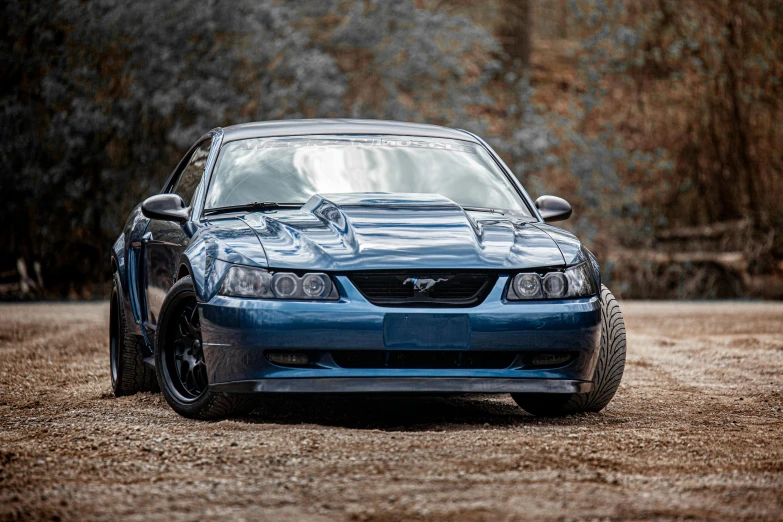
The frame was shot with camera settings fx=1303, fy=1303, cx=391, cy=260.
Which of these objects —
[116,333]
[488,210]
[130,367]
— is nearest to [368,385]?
[488,210]

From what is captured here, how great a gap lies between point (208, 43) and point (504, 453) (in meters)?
14.3

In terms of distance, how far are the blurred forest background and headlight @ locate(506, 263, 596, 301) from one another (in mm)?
12460

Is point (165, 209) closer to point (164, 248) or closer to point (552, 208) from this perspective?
point (164, 248)

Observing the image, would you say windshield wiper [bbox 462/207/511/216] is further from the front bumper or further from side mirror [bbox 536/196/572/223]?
the front bumper

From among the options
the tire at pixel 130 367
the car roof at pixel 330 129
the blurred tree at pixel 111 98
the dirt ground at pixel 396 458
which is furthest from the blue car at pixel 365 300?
the blurred tree at pixel 111 98

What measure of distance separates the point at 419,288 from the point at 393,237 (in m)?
0.31

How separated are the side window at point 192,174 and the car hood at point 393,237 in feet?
2.87

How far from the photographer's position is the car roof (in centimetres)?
711

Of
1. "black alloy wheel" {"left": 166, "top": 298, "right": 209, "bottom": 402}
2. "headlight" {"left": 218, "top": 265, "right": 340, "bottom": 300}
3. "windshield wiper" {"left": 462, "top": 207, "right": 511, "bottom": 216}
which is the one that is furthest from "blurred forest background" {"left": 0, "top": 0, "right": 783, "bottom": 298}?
"headlight" {"left": 218, "top": 265, "right": 340, "bottom": 300}

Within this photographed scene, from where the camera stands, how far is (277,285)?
550cm

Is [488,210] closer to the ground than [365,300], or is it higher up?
higher up

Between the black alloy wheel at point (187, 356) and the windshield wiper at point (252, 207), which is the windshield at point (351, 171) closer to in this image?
the windshield wiper at point (252, 207)

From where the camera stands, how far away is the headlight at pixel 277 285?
5469mm

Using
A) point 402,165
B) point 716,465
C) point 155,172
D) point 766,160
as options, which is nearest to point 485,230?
point 402,165
